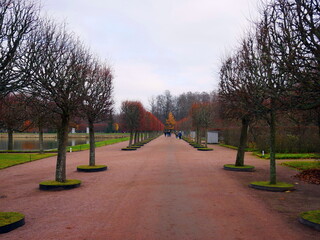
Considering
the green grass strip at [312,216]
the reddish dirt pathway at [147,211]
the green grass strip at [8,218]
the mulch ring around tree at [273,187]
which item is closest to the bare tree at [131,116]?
the reddish dirt pathway at [147,211]

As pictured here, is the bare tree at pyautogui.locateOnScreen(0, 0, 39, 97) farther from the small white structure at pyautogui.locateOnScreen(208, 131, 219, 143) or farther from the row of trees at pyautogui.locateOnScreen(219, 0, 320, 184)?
the small white structure at pyautogui.locateOnScreen(208, 131, 219, 143)

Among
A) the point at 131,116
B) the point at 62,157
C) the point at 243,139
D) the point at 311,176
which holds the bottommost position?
the point at 311,176

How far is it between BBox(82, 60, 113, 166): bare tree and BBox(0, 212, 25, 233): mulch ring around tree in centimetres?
930

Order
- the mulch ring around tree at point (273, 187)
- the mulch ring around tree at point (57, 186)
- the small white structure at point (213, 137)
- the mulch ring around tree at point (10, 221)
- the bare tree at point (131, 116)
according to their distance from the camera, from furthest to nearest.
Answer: the small white structure at point (213, 137) < the bare tree at point (131, 116) < the mulch ring around tree at point (57, 186) < the mulch ring around tree at point (273, 187) < the mulch ring around tree at point (10, 221)

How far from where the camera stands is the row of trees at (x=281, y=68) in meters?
7.54

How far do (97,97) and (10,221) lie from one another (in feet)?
37.6

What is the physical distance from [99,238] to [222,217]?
308 cm

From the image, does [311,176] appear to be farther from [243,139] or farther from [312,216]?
[312,216]

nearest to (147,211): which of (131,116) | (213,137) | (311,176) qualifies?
(311,176)

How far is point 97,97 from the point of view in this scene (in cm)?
1811

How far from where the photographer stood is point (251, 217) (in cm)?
797

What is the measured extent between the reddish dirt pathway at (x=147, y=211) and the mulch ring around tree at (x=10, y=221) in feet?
0.55

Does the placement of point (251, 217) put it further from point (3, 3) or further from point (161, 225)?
point (3, 3)

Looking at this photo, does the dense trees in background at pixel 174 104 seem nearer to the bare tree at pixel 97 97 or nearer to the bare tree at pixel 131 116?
the bare tree at pixel 131 116
